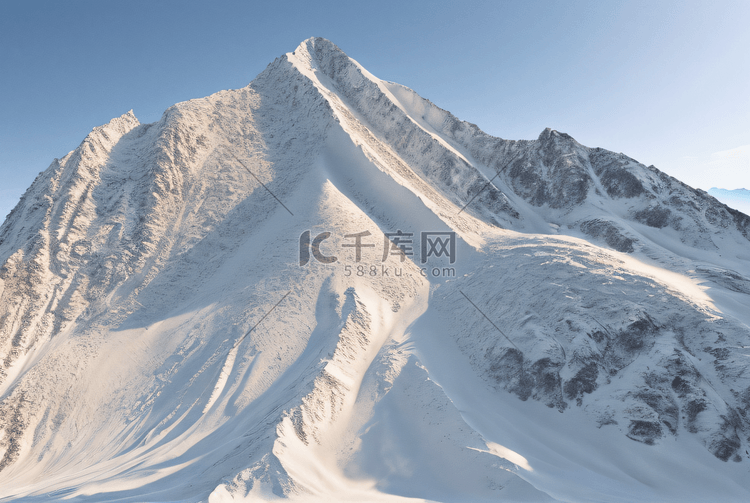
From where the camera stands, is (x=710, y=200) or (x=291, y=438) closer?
(x=291, y=438)

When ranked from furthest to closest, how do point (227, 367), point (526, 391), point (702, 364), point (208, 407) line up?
1. point (227, 367)
2. point (208, 407)
3. point (526, 391)
4. point (702, 364)

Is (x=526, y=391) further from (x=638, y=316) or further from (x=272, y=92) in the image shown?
(x=272, y=92)

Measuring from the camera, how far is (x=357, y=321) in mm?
25500

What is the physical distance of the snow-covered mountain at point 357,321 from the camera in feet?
54.7

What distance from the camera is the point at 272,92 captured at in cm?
5203

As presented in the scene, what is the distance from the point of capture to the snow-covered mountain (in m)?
16.7

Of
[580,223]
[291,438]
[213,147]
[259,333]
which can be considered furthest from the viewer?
[213,147]

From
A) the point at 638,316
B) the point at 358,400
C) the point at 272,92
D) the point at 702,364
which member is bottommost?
the point at 358,400

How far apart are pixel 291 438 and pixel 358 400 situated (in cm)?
503

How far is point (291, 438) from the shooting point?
55.9 feet

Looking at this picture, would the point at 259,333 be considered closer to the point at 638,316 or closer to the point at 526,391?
the point at 526,391

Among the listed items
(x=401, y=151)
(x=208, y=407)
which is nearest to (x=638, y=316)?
(x=208, y=407)

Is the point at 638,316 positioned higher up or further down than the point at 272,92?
further down

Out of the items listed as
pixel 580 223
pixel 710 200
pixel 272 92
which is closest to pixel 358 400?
pixel 580 223
